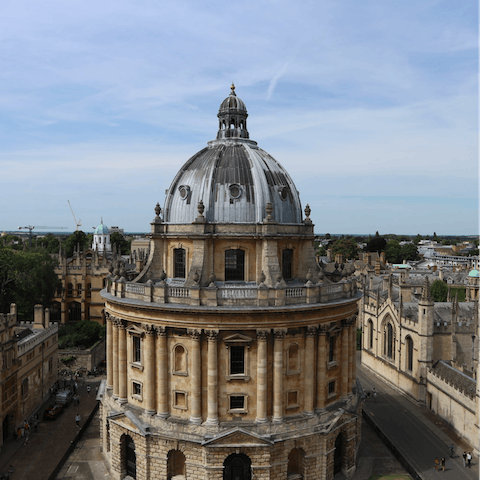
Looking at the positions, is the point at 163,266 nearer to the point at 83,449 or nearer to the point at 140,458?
the point at 140,458

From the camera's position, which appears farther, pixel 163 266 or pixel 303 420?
pixel 163 266

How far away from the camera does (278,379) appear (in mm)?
32906

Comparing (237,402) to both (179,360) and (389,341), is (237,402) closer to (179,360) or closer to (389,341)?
(179,360)

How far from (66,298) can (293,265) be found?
57947 millimetres

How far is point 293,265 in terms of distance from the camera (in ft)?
126

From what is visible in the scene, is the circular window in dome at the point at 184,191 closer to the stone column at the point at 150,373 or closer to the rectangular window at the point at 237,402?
the stone column at the point at 150,373

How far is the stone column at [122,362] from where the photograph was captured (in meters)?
36.3

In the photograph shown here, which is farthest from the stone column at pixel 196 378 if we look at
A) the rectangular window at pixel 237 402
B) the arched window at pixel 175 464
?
the arched window at pixel 175 464

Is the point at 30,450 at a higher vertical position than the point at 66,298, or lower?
lower

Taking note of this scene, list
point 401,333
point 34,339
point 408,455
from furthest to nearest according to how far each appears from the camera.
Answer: point 401,333
point 34,339
point 408,455

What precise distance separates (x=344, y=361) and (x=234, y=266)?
1185 centimetres

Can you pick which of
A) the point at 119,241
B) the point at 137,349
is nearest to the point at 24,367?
the point at 137,349

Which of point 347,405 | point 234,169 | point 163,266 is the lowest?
point 347,405

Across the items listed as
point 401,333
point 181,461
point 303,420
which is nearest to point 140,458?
point 181,461
